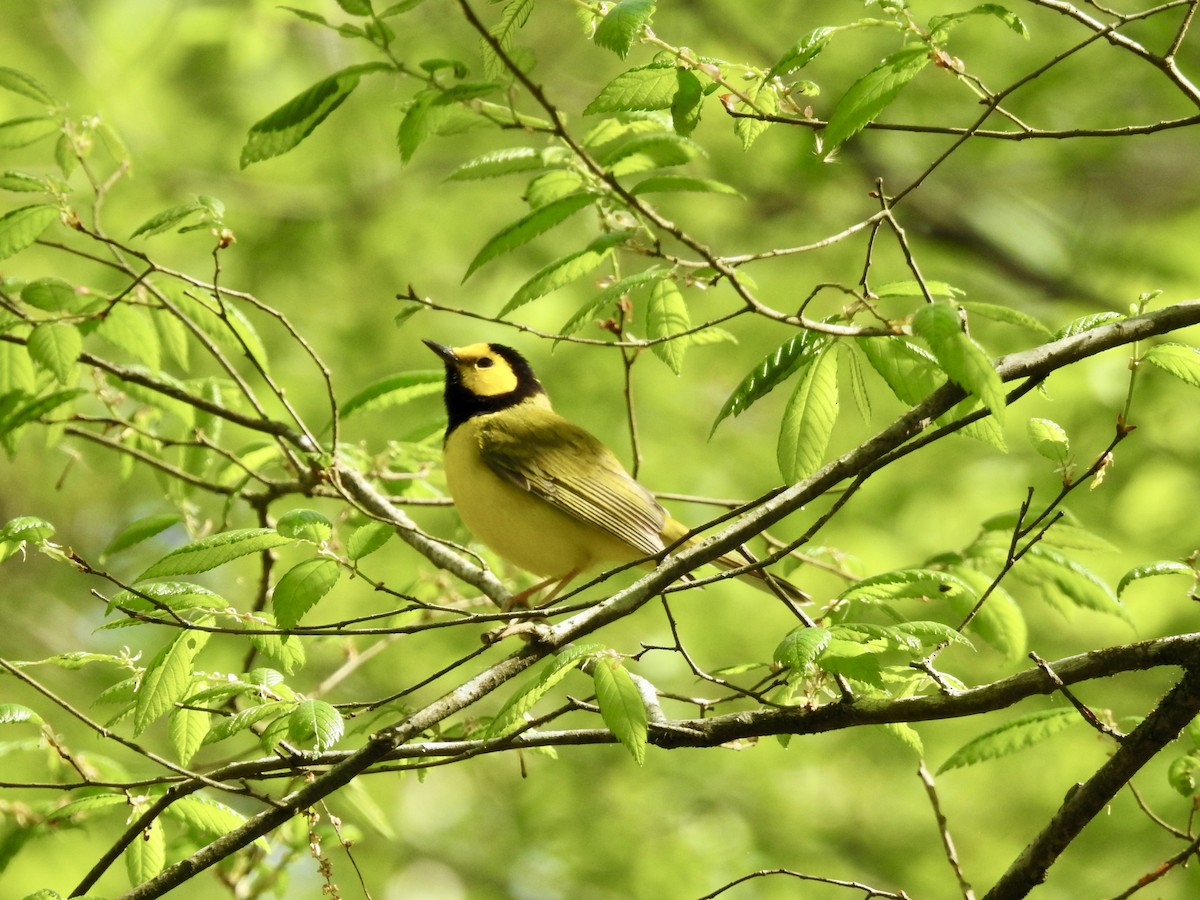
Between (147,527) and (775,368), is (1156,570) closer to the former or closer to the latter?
(775,368)

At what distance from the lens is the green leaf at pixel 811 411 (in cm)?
312

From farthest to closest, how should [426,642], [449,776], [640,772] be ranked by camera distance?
[449,776] → [640,772] → [426,642]

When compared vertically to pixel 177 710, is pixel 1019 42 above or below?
above

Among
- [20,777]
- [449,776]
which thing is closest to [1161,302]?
[449,776]

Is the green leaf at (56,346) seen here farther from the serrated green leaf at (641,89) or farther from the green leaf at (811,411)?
the green leaf at (811,411)

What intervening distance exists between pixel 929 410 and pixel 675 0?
7.79 metres

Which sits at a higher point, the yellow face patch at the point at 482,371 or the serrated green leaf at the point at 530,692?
the yellow face patch at the point at 482,371

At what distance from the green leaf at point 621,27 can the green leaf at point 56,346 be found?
2085mm

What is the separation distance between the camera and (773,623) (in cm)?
916

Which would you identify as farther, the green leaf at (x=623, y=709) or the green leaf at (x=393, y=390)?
the green leaf at (x=393, y=390)

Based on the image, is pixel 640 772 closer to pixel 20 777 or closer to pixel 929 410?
pixel 20 777

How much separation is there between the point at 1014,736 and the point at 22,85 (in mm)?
3211

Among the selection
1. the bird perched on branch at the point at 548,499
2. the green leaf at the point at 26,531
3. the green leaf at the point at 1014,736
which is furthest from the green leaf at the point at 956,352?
the bird perched on branch at the point at 548,499

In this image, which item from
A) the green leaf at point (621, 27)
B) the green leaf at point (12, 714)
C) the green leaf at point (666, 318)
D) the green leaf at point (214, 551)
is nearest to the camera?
the green leaf at point (621, 27)
